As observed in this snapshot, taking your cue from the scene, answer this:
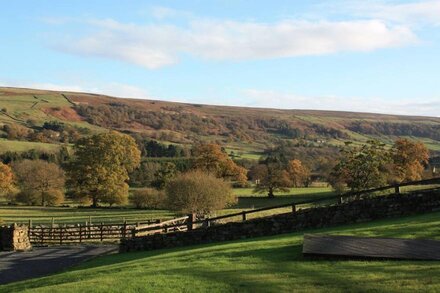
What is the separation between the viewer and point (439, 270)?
11.6 meters

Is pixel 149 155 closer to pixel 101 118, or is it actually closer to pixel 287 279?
pixel 101 118

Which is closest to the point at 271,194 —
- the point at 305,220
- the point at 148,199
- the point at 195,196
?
the point at 148,199

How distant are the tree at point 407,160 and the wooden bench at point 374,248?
4965cm

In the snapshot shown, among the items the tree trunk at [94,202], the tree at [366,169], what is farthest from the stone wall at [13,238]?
the tree trunk at [94,202]

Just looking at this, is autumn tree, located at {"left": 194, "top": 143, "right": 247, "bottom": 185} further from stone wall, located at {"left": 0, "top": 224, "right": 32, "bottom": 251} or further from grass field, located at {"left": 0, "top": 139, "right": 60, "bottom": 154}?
grass field, located at {"left": 0, "top": 139, "right": 60, "bottom": 154}

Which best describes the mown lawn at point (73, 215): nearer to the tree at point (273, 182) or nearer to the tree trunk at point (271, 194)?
the tree trunk at point (271, 194)

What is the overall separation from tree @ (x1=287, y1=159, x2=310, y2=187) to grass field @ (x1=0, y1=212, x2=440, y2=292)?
72587 mm

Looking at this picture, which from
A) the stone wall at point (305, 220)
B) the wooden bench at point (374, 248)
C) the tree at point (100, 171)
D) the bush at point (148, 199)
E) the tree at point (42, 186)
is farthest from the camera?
the tree at point (42, 186)

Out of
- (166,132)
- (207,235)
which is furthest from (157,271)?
(166,132)

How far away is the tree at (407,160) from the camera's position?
212 ft

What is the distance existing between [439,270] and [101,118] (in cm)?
17502

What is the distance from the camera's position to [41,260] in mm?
25828

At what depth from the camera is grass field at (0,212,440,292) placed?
11.0 m

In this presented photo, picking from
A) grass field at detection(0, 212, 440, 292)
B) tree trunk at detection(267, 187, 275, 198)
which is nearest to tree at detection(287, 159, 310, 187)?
tree trunk at detection(267, 187, 275, 198)
